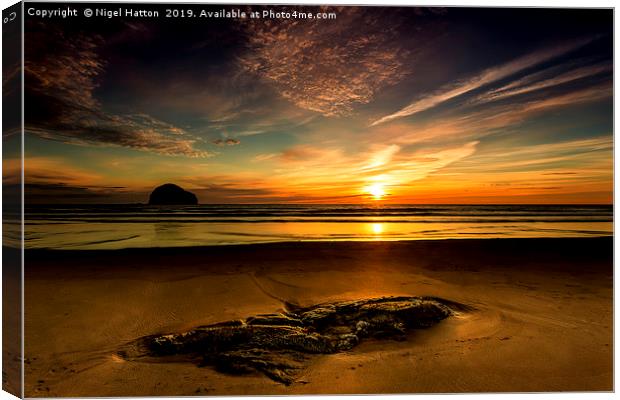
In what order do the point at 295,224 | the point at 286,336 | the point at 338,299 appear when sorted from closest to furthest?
1. the point at 286,336
2. the point at 338,299
3. the point at 295,224

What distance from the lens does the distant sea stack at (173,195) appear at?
3400mm

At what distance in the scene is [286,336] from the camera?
2.44 m

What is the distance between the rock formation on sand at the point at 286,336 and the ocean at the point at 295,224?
1122mm

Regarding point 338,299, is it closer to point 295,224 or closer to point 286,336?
point 286,336

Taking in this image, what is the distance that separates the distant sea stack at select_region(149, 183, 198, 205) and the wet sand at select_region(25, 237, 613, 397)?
20.2 inches

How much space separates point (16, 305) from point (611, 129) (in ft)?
11.9

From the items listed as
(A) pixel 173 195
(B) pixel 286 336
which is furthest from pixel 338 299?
(A) pixel 173 195

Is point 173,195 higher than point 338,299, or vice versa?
point 173,195

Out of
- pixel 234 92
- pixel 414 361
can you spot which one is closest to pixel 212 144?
pixel 234 92

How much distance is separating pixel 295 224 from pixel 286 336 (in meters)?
3.41

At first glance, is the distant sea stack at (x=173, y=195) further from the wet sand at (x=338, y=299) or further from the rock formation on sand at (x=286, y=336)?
the rock formation on sand at (x=286, y=336)

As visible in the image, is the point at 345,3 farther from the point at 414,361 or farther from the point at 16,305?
the point at 16,305

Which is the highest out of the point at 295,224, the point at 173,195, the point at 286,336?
the point at 173,195

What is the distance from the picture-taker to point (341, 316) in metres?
2.68
